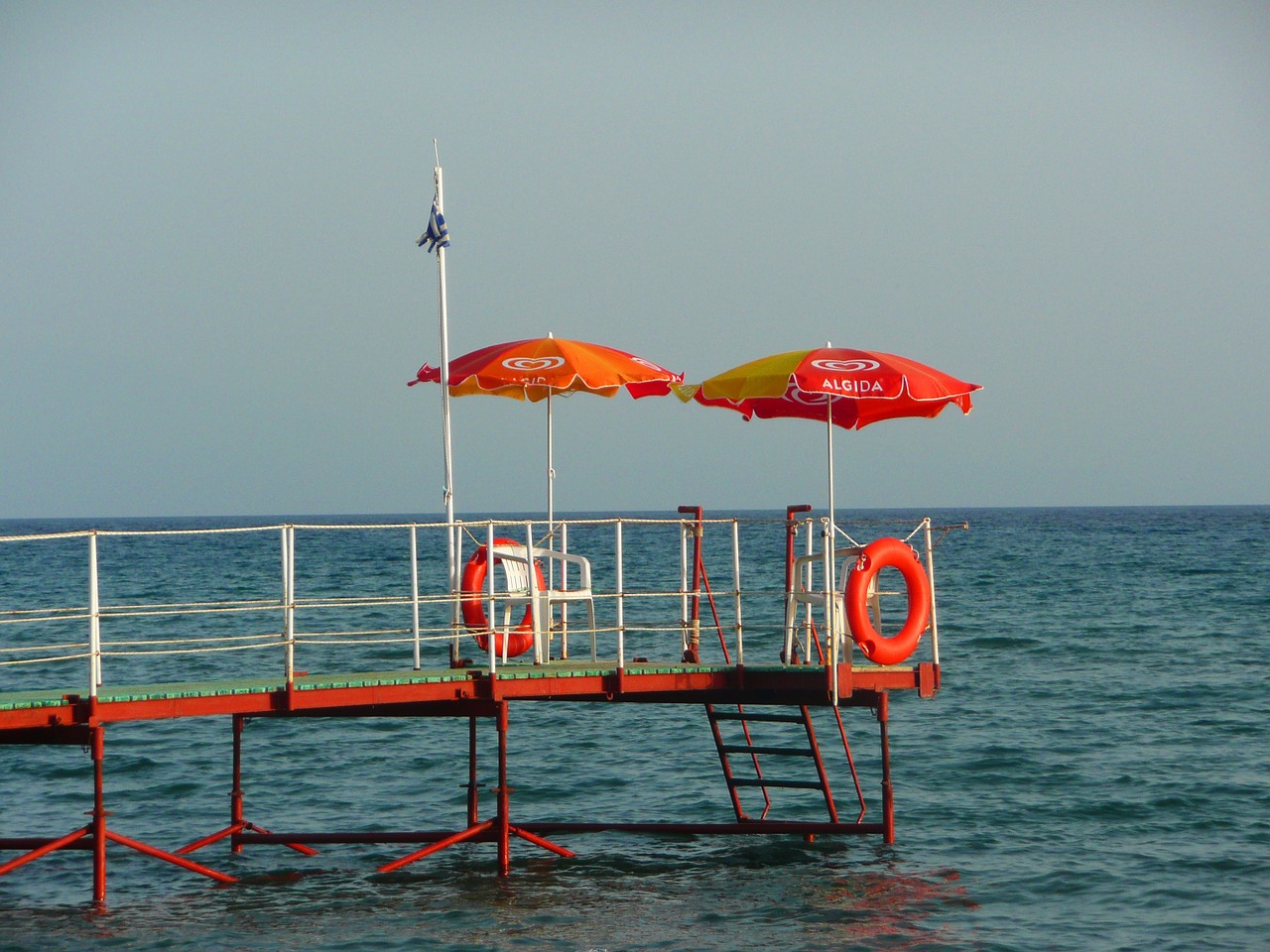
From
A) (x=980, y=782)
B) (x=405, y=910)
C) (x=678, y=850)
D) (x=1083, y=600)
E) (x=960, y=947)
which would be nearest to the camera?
(x=960, y=947)

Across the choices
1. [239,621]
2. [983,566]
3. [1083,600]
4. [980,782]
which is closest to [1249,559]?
[983,566]

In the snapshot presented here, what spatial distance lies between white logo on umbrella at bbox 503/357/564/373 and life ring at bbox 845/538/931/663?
334 centimetres

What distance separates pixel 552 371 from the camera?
1346 cm

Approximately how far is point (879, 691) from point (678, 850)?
3.10 metres

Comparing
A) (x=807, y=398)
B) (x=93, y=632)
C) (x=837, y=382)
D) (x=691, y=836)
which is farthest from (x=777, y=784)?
(x=93, y=632)

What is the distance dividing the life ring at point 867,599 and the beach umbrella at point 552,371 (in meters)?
2.61

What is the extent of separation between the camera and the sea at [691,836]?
12234 mm

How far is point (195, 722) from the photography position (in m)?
24.4

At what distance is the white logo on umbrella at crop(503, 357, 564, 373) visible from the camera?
13.5 metres

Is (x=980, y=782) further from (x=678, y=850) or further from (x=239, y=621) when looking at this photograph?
(x=239, y=621)

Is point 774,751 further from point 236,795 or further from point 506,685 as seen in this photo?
point 236,795

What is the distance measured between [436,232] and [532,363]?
1.83 metres

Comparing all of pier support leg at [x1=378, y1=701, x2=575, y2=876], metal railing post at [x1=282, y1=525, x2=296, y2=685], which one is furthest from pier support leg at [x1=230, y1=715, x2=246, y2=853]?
metal railing post at [x1=282, y1=525, x2=296, y2=685]

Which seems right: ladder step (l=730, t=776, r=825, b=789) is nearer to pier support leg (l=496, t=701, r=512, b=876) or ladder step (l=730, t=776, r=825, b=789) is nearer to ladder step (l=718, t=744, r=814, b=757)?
ladder step (l=718, t=744, r=814, b=757)
